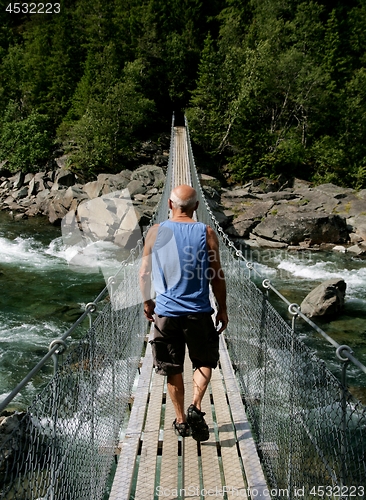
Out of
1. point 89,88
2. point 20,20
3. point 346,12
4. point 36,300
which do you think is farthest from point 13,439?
point 20,20

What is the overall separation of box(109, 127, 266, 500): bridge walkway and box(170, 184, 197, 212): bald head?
1.13 m

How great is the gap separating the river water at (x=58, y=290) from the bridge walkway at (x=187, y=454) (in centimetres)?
226

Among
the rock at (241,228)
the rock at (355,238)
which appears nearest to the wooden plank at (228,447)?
the rock at (241,228)

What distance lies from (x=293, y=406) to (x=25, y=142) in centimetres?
1664

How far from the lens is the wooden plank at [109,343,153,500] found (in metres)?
1.81

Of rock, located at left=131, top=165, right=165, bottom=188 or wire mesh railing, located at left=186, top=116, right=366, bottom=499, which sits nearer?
wire mesh railing, located at left=186, top=116, right=366, bottom=499

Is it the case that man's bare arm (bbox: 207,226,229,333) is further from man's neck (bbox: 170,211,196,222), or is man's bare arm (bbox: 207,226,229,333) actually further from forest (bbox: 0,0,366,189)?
forest (bbox: 0,0,366,189)

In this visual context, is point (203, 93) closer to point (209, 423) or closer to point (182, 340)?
point (209, 423)

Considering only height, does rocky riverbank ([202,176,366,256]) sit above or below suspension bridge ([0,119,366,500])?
above

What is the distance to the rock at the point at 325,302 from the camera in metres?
6.37

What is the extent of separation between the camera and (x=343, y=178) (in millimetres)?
16672

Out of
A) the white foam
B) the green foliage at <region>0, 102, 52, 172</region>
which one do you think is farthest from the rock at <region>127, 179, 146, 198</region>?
the green foliage at <region>0, 102, 52, 172</region>

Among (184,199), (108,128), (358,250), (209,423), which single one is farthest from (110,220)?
(184,199)

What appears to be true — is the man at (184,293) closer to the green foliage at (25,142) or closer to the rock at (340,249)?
the rock at (340,249)
